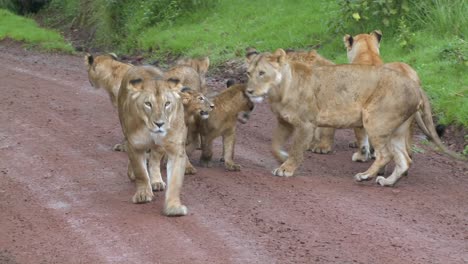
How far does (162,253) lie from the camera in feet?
→ 23.4

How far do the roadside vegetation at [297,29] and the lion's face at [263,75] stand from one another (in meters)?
3.10

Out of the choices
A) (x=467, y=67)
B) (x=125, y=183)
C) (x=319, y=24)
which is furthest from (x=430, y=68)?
(x=125, y=183)

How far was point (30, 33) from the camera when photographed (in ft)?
70.7

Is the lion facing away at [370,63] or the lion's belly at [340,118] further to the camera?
the lion facing away at [370,63]

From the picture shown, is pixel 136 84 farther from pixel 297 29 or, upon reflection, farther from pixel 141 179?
pixel 297 29

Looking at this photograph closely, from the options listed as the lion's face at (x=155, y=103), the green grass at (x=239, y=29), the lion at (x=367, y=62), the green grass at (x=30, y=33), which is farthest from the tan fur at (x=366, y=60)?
the green grass at (x=30, y=33)

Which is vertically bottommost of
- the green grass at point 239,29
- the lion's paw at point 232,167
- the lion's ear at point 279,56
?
the green grass at point 239,29

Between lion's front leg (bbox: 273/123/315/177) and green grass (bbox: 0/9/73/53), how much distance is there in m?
11.1

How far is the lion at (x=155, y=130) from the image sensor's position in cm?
789

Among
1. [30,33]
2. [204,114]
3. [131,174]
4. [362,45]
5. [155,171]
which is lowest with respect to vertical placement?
[30,33]

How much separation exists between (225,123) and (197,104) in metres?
0.36

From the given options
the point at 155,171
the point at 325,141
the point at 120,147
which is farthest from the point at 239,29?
the point at 155,171

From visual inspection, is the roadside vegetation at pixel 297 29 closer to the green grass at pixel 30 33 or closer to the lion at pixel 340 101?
the green grass at pixel 30 33

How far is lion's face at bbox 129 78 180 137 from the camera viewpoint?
7.83 m
